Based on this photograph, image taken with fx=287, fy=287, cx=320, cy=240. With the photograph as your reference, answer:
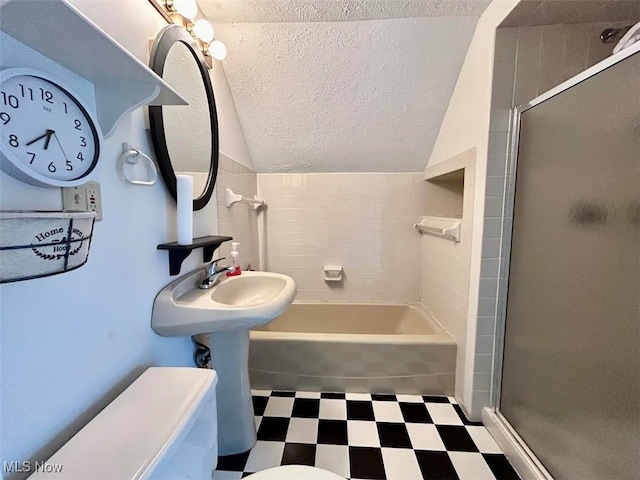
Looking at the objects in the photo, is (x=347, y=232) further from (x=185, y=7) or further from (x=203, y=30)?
(x=185, y=7)

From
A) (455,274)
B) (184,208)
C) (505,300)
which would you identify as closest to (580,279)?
(505,300)

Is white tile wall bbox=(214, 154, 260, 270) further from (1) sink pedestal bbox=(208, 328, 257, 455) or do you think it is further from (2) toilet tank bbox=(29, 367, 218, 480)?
(2) toilet tank bbox=(29, 367, 218, 480)

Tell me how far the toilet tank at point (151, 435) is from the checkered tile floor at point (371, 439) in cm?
60

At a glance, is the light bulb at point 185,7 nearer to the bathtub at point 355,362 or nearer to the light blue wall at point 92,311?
the light blue wall at point 92,311

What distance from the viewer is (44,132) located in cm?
53

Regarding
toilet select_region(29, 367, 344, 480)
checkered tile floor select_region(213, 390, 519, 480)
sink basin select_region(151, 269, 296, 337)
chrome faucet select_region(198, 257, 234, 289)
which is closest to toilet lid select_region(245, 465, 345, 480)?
toilet select_region(29, 367, 344, 480)

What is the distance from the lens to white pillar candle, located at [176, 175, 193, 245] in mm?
1038

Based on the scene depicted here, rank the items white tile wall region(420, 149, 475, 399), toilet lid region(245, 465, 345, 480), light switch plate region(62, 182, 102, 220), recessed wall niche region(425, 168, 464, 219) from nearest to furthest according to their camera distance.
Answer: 1. light switch plate region(62, 182, 102, 220)
2. toilet lid region(245, 465, 345, 480)
3. white tile wall region(420, 149, 475, 399)
4. recessed wall niche region(425, 168, 464, 219)

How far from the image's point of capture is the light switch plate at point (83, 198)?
641 millimetres

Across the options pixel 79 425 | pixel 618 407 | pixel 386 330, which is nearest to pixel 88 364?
pixel 79 425

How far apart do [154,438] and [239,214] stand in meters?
1.47

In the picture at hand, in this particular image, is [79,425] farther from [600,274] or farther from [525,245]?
[525,245]

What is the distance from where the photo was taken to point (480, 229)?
4.61ft

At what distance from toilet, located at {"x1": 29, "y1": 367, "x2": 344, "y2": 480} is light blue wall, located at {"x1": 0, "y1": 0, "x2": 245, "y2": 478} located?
0.22 feet
